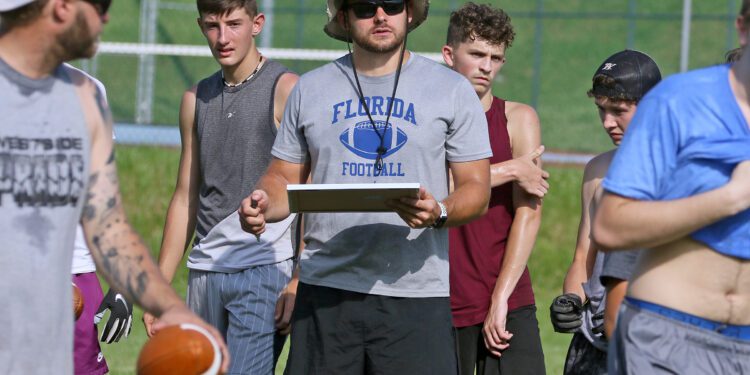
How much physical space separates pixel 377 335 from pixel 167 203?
9.91m

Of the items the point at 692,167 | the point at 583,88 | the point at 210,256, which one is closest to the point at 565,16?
the point at 583,88

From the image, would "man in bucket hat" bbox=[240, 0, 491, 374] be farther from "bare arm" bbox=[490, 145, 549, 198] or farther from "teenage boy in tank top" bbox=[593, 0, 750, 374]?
"teenage boy in tank top" bbox=[593, 0, 750, 374]

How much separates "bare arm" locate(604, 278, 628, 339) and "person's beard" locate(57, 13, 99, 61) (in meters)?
2.03

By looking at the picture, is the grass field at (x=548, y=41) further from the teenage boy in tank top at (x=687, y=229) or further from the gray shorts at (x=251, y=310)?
the teenage boy in tank top at (x=687, y=229)

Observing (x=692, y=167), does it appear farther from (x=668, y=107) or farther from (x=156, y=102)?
(x=156, y=102)

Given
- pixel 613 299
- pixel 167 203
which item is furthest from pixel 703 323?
pixel 167 203

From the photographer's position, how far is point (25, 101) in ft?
11.1

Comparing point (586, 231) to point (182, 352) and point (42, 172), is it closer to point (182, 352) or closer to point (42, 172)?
point (182, 352)

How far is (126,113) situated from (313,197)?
15.5 m

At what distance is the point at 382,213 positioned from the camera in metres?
4.90

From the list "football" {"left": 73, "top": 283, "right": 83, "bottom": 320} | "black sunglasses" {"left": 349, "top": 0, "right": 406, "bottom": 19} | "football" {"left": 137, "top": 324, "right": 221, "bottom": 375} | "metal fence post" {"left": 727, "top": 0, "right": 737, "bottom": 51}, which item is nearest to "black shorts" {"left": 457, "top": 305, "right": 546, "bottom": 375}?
"black sunglasses" {"left": 349, "top": 0, "right": 406, "bottom": 19}

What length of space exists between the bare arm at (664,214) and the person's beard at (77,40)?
1560mm

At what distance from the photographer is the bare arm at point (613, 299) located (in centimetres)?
438

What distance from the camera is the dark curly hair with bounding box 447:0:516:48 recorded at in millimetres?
6148
